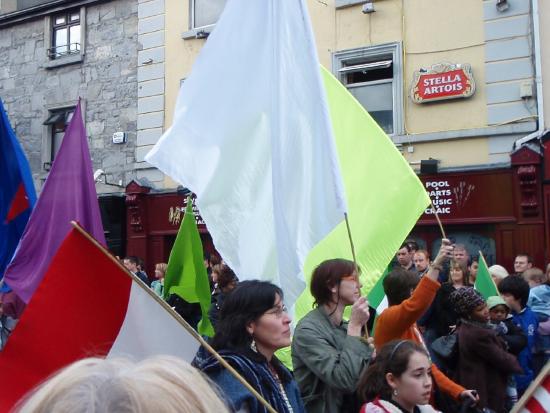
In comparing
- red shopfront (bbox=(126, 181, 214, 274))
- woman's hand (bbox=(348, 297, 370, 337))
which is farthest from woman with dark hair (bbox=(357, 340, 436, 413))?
red shopfront (bbox=(126, 181, 214, 274))

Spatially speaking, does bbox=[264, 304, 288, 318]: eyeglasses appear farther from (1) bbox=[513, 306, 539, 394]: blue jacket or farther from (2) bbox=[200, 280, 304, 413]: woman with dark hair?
(1) bbox=[513, 306, 539, 394]: blue jacket

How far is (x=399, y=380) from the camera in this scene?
3.31 meters

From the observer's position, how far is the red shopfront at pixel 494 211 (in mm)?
10367

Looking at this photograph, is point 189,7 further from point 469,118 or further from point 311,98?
point 311,98

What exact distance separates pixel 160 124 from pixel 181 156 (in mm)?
→ 10040

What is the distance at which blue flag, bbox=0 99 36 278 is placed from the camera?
18.6 ft

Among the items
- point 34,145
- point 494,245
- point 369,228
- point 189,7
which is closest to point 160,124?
point 189,7

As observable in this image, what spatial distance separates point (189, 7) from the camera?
1392 centimetres

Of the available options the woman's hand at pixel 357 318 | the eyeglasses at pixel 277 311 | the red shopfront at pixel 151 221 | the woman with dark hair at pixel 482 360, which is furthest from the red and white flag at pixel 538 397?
the red shopfront at pixel 151 221

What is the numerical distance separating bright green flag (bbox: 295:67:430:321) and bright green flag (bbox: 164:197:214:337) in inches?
81.4

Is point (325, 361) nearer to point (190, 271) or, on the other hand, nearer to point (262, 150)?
point (262, 150)

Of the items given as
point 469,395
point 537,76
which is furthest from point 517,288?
point 537,76

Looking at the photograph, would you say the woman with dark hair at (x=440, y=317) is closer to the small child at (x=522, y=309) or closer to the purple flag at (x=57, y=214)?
the small child at (x=522, y=309)

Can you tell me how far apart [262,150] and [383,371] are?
174cm
